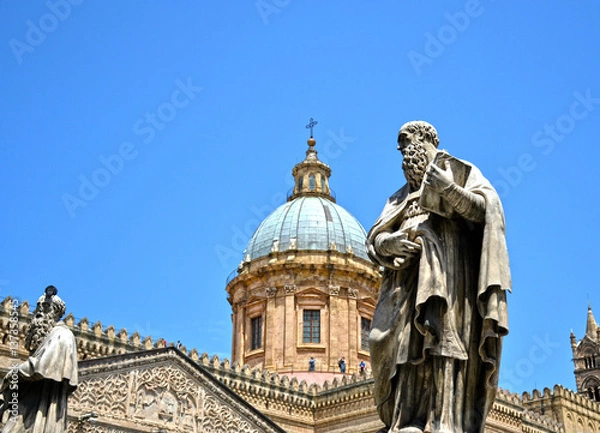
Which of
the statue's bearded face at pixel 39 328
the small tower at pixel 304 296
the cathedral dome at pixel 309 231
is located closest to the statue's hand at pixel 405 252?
the statue's bearded face at pixel 39 328

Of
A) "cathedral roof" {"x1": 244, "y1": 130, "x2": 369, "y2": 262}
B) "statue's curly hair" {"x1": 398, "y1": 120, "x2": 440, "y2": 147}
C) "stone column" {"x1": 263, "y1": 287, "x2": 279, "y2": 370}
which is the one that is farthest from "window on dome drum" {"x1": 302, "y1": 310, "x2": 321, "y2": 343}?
"statue's curly hair" {"x1": 398, "y1": 120, "x2": 440, "y2": 147}

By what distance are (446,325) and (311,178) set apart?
47332mm

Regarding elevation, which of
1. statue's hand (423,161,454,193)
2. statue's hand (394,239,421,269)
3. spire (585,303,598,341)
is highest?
spire (585,303,598,341)

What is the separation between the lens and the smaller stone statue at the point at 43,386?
7.61 m

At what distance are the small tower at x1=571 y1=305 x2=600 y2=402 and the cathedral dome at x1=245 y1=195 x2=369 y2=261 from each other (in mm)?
32938

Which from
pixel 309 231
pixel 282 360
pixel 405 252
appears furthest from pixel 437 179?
pixel 309 231

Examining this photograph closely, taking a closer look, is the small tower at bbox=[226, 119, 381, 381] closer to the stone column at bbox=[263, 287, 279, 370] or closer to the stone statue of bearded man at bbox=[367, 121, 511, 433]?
the stone column at bbox=[263, 287, 279, 370]

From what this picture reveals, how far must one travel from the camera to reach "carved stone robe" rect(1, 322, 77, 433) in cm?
761

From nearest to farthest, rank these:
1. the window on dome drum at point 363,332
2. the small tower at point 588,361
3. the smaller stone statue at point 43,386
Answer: the smaller stone statue at point 43,386 < the window on dome drum at point 363,332 < the small tower at point 588,361

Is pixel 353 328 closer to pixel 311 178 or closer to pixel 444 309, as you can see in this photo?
pixel 311 178

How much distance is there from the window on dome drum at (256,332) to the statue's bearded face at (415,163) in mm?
41434

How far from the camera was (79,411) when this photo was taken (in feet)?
100

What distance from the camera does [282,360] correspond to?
4500cm

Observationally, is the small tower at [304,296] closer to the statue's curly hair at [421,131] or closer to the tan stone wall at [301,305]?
the tan stone wall at [301,305]
